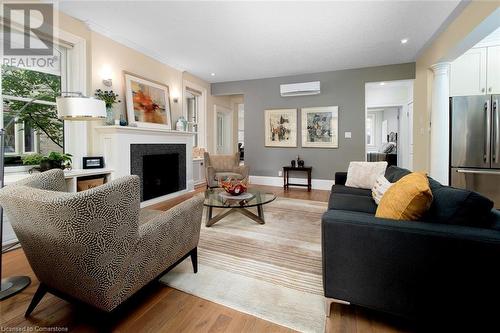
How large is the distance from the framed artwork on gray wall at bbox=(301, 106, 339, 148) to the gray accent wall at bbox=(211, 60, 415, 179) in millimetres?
104

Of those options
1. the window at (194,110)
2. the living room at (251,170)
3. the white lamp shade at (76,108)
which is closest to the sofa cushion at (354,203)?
the living room at (251,170)

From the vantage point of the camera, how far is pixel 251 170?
6.24 meters

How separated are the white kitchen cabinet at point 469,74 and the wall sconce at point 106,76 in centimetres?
524

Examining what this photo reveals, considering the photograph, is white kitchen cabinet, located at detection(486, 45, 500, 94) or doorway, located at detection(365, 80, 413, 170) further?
doorway, located at detection(365, 80, 413, 170)

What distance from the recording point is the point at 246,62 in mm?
4762

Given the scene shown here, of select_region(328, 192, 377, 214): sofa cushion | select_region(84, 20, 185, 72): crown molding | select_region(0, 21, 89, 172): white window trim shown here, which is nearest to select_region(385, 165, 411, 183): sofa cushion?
select_region(328, 192, 377, 214): sofa cushion

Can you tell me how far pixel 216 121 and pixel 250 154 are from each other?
4.62 ft

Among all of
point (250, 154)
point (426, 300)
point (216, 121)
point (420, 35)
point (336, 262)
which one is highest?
point (420, 35)

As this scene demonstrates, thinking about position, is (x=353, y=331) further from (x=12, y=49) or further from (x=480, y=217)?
(x=12, y=49)

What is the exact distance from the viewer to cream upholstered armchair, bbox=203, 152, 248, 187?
15.5 feet

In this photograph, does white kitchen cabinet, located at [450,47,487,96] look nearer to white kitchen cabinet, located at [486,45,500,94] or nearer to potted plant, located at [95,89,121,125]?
white kitchen cabinet, located at [486,45,500,94]

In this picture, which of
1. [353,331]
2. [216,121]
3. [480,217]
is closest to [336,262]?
[353,331]

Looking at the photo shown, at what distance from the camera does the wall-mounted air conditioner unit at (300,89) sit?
5.26 meters

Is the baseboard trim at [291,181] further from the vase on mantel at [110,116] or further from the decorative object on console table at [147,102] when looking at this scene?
the vase on mantel at [110,116]
